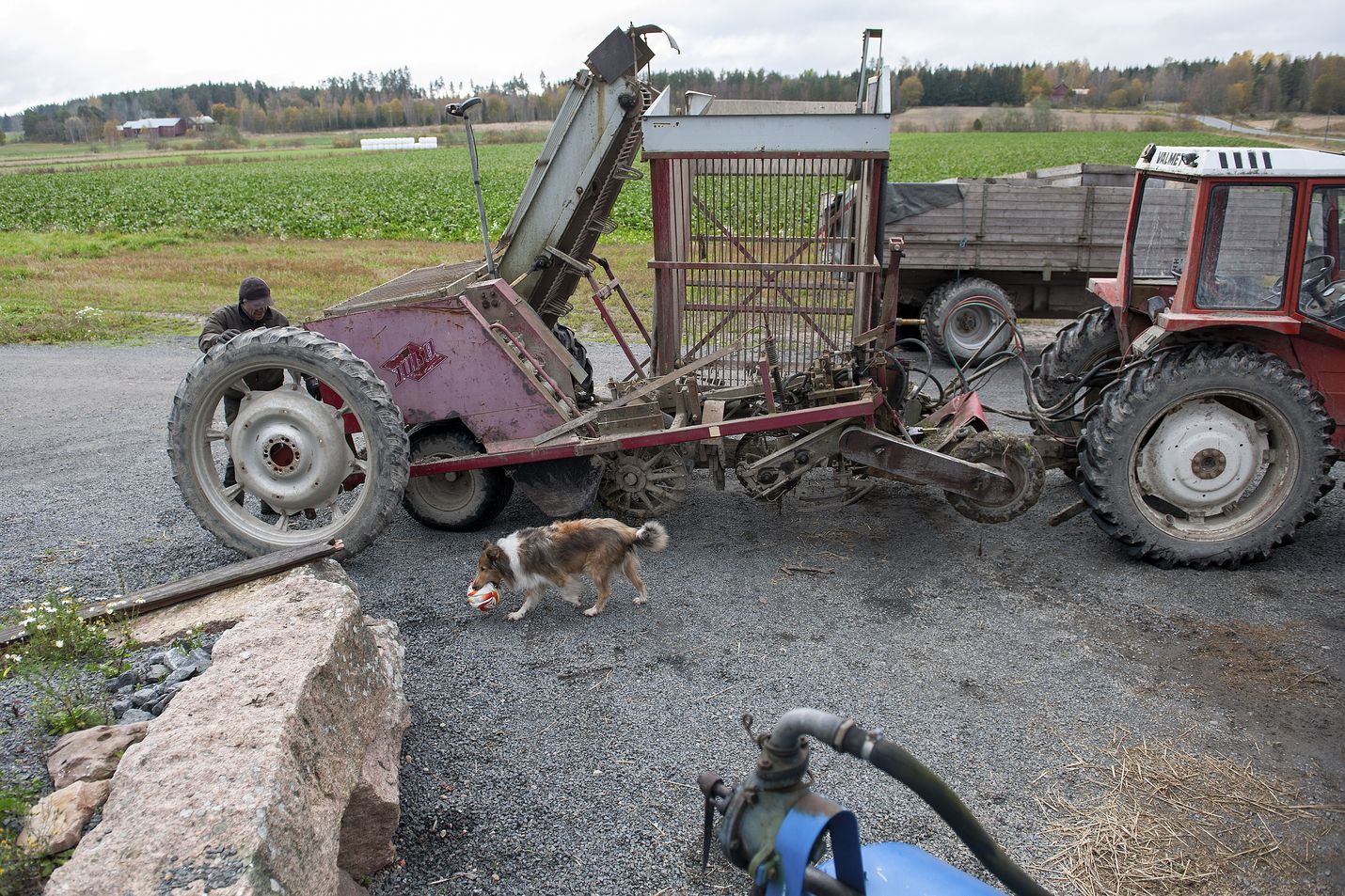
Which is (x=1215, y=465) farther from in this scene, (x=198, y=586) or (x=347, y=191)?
(x=347, y=191)

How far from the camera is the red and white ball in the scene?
5.01 m

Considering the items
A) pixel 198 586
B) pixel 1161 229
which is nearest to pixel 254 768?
pixel 198 586

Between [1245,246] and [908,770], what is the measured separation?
517 cm

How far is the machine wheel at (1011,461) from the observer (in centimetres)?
547

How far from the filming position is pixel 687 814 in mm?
3564

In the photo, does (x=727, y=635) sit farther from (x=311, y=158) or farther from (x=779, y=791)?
(x=311, y=158)

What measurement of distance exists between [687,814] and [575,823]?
0.43m

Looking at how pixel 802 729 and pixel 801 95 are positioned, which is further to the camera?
pixel 801 95

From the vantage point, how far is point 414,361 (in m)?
5.73

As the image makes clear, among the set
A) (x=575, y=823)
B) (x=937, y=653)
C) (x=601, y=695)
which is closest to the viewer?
(x=575, y=823)

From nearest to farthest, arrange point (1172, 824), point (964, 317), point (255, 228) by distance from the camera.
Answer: point (1172, 824) → point (964, 317) → point (255, 228)

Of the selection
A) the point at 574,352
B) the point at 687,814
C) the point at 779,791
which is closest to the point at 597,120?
the point at 574,352

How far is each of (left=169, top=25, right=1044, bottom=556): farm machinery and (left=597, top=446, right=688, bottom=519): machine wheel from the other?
0.5 inches

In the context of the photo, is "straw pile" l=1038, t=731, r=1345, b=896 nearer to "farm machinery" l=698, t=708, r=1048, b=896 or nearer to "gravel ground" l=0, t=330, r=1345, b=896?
"gravel ground" l=0, t=330, r=1345, b=896
